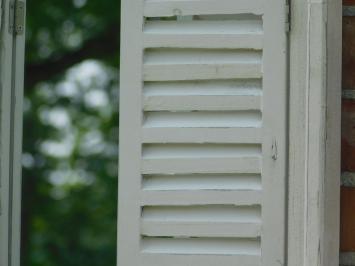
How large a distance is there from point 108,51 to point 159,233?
4.47 metres

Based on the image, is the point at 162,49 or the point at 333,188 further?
the point at 162,49

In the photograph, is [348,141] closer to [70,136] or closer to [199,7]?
[199,7]

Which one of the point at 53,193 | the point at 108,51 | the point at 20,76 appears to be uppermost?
the point at 108,51

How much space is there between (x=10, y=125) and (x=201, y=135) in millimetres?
456

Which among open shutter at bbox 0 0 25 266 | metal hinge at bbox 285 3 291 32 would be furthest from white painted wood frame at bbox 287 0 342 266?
open shutter at bbox 0 0 25 266

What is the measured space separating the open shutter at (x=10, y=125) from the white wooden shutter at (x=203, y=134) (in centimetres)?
30

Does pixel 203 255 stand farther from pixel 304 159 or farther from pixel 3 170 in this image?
pixel 3 170

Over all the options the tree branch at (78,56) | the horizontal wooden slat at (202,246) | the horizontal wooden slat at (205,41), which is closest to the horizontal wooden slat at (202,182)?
the horizontal wooden slat at (202,246)

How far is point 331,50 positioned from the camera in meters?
1.74

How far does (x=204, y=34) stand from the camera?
1.88m

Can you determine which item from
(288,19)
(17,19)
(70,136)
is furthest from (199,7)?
(70,136)

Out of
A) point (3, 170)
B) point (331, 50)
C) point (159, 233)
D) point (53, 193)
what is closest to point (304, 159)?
point (331, 50)

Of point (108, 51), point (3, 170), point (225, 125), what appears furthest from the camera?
point (108, 51)

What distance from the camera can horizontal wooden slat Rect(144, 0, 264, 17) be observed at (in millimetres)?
1859
